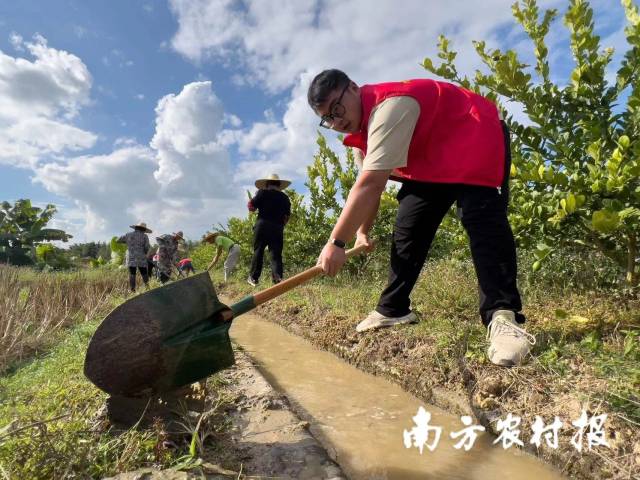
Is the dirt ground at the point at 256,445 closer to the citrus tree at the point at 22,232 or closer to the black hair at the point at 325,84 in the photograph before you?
the black hair at the point at 325,84

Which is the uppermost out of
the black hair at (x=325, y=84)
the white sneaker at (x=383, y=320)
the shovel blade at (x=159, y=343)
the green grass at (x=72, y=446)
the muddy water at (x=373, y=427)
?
the black hair at (x=325, y=84)

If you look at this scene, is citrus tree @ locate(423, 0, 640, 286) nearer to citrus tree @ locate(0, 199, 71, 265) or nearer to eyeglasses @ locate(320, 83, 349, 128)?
eyeglasses @ locate(320, 83, 349, 128)

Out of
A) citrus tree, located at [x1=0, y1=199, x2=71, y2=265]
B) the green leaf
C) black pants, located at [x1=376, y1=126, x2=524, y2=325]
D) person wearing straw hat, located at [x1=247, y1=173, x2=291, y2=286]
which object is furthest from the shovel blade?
citrus tree, located at [x1=0, y1=199, x2=71, y2=265]

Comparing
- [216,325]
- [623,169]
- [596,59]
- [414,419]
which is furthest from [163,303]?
[596,59]

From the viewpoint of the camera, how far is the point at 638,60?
2.51 m

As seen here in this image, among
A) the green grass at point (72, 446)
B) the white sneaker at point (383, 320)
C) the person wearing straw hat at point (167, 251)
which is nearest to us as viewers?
the green grass at point (72, 446)

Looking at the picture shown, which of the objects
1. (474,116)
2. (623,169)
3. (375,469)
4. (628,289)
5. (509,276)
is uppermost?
(474,116)

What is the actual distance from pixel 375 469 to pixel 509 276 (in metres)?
1.22

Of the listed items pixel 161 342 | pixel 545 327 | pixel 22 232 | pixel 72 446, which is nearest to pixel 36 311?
pixel 161 342

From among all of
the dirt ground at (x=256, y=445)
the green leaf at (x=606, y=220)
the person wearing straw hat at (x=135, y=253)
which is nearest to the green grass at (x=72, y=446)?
the dirt ground at (x=256, y=445)

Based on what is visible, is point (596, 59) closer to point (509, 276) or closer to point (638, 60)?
point (638, 60)

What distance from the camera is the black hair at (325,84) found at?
6.98 feet

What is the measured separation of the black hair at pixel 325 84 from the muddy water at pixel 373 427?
5.26 ft

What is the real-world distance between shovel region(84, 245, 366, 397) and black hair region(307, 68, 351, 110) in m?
1.07
